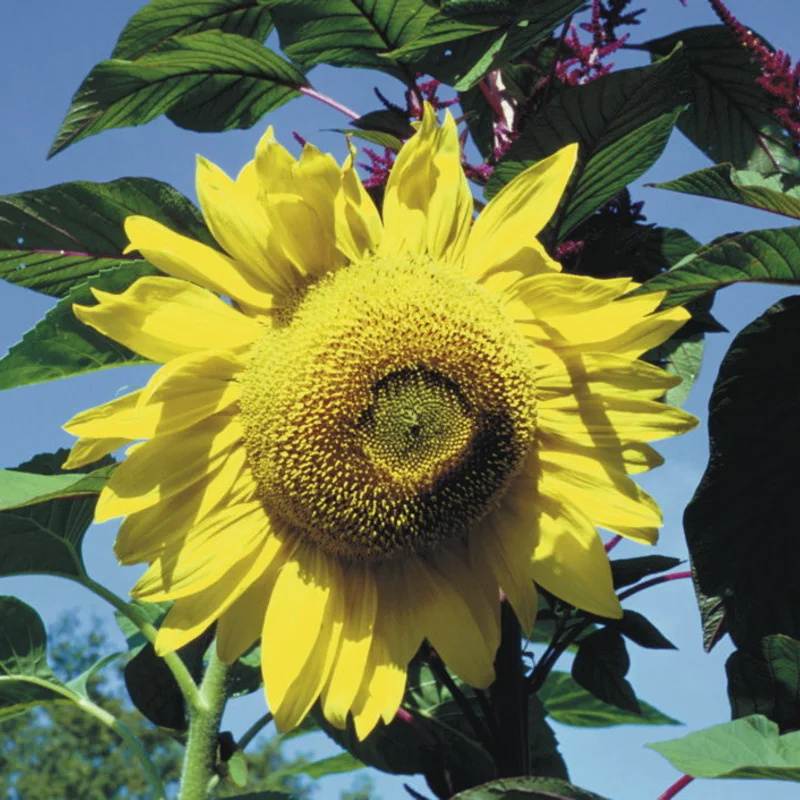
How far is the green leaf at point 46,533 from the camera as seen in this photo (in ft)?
4.05

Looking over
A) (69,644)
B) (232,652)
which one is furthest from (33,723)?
(232,652)

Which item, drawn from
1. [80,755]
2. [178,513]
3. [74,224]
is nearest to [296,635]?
[178,513]

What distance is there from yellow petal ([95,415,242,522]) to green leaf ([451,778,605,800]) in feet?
1.22

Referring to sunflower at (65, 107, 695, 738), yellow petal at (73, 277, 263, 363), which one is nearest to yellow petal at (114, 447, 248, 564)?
sunflower at (65, 107, 695, 738)

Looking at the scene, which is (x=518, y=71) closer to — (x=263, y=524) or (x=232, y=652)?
(x=263, y=524)

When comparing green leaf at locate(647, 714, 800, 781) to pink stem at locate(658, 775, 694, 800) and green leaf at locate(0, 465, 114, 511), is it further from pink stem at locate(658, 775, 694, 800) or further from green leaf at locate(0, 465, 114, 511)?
green leaf at locate(0, 465, 114, 511)

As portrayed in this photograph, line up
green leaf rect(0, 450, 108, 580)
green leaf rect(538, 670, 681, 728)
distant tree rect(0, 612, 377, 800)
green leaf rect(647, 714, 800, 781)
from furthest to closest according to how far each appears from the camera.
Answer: distant tree rect(0, 612, 377, 800)
green leaf rect(538, 670, 681, 728)
green leaf rect(0, 450, 108, 580)
green leaf rect(647, 714, 800, 781)

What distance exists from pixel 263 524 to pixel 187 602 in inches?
4.1

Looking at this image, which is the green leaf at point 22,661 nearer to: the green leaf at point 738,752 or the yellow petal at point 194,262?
the yellow petal at point 194,262

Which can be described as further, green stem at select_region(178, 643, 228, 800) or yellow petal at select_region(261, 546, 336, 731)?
green stem at select_region(178, 643, 228, 800)

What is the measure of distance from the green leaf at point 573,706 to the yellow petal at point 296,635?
0.82m

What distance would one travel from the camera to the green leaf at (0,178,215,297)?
3.67ft

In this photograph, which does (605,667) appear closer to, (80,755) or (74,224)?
(74,224)

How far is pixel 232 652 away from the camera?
995 mm
